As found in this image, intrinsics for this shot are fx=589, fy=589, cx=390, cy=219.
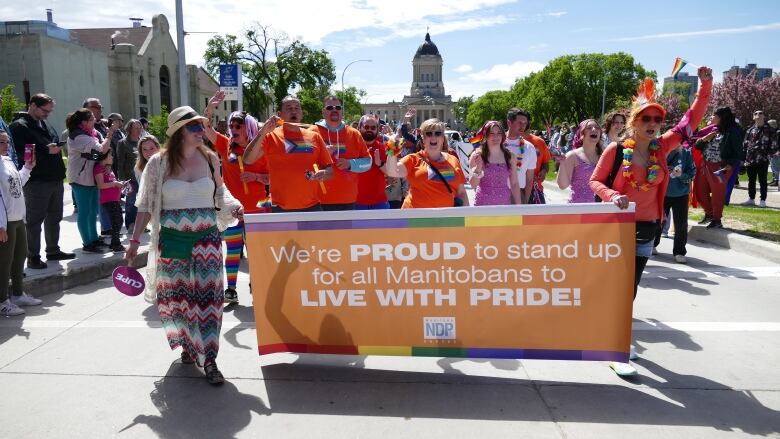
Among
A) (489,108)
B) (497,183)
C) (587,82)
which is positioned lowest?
(497,183)

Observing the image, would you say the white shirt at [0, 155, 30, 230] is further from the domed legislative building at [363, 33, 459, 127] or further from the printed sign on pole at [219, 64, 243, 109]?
the domed legislative building at [363, 33, 459, 127]

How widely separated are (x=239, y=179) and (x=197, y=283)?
2.36 meters

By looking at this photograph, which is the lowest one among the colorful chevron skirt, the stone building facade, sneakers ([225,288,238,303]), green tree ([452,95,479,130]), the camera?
sneakers ([225,288,238,303])

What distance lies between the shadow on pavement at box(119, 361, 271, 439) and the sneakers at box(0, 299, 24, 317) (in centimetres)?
242

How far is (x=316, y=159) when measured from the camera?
209 inches

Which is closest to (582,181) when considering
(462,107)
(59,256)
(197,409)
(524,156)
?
(524,156)

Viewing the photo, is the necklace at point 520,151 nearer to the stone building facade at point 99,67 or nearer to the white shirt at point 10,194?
the white shirt at point 10,194

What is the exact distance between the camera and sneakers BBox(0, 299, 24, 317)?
216 inches

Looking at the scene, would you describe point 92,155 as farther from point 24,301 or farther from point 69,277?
point 24,301

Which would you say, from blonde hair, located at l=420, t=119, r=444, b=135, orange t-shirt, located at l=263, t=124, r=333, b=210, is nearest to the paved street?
orange t-shirt, located at l=263, t=124, r=333, b=210

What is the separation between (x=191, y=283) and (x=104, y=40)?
58.7 metres

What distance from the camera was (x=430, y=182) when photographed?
4840 millimetres

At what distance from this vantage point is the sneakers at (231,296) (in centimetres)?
591

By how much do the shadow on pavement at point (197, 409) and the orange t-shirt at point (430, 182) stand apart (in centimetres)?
207
